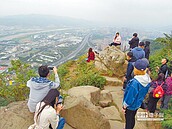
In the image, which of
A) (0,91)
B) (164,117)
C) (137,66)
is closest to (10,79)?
(0,91)

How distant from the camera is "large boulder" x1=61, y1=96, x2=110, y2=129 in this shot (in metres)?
4.27

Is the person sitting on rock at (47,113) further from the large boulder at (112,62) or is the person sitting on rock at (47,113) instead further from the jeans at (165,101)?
the large boulder at (112,62)

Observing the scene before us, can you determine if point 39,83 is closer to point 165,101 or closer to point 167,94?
point 167,94

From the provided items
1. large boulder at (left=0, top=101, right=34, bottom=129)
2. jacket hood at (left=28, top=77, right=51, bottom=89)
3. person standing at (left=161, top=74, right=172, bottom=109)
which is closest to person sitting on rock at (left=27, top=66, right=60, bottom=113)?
jacket hood at (left=28, top=77, right=51, bottom=89)

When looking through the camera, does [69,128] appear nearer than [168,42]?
Yes

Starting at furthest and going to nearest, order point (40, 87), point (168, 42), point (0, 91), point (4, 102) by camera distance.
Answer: point (168, 42) < point (4, 102) < point (0, 91) < point (40, 87)

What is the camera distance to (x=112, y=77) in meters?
8.75

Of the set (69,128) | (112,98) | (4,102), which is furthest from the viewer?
(112,98)

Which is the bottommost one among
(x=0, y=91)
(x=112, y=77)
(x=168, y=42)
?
(x=112, y=77)

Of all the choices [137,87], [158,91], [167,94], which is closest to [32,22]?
[167,94]

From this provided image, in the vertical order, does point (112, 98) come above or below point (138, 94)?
below

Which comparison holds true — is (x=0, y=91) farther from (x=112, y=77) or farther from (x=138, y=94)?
(x=112, y=77)

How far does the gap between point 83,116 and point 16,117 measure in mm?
1274

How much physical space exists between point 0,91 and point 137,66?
11.6 ft
